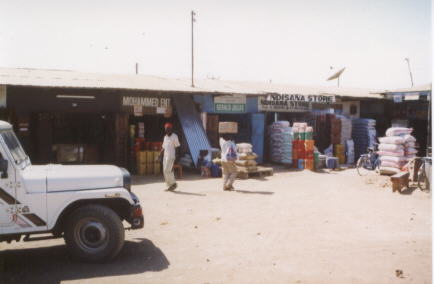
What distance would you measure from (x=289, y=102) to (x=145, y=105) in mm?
7503

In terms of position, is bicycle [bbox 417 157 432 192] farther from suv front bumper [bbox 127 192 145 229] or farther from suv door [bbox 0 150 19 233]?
suv door [bbox 0 150 19 233]

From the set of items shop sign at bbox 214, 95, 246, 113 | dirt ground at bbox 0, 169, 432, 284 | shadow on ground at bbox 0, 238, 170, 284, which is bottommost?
shadow on ground at bbox 0, 238, 170, 284

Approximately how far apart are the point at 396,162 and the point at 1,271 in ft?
41.8

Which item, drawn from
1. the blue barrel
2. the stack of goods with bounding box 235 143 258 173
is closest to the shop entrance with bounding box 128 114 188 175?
the stack of goods with bounding box 235 143 258 173

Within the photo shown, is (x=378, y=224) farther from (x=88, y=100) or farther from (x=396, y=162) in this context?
(x=88, y=100)

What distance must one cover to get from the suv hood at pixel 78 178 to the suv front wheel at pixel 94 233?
1.06 ft

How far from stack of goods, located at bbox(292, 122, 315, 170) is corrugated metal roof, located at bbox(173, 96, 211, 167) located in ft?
12.9

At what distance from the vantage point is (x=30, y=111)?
14.1m

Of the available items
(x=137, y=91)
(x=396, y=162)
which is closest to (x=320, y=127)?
(x=396, y=162)

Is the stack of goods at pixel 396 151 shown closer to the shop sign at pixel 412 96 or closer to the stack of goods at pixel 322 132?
the shop sign at pixel 412 96

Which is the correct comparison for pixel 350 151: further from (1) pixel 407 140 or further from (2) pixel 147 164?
(2) pixel 147 164

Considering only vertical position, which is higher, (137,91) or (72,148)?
(137,91)

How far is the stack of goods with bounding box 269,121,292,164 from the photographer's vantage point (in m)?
17.6

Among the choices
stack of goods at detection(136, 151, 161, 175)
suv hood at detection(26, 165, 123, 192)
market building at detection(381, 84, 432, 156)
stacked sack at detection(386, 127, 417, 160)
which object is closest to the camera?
suv hood at detection(26, 165, 123, 192)
